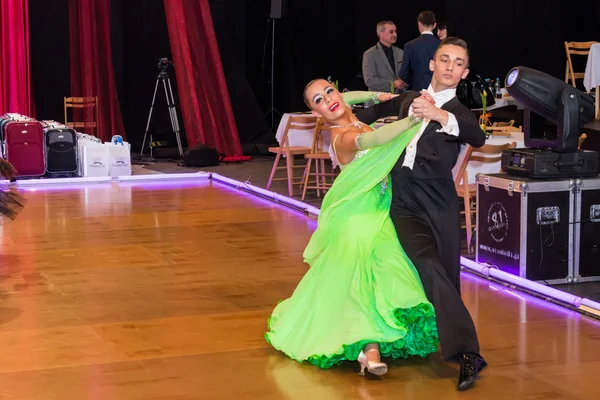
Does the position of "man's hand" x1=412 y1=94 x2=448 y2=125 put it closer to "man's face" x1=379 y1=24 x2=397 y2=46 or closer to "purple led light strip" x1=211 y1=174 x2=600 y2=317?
"purple led light strip" x1=211 y1=174 x2=600 y2=317

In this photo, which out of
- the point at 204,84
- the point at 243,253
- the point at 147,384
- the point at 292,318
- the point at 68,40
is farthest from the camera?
the point at 68,40

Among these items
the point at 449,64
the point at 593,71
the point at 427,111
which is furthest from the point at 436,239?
the point at 593,71

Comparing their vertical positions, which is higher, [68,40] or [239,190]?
[68,40]

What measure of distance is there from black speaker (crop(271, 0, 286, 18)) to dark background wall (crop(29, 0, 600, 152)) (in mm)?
71

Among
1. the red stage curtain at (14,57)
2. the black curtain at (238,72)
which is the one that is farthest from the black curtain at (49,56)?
the black curtain at (238,72)

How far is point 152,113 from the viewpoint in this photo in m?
12.9

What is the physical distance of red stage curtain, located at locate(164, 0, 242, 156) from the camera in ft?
A: 37.9

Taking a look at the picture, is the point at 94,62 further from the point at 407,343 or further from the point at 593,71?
the point at 407,343

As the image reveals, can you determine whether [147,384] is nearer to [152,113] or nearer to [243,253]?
[243,253]

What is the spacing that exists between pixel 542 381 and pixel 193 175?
6.93 m

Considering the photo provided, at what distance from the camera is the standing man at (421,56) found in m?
8.55

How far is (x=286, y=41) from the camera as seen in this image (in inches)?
524

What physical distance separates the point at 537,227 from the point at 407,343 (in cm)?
182

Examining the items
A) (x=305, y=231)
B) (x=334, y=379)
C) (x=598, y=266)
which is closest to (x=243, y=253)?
(x=305, y=231)
